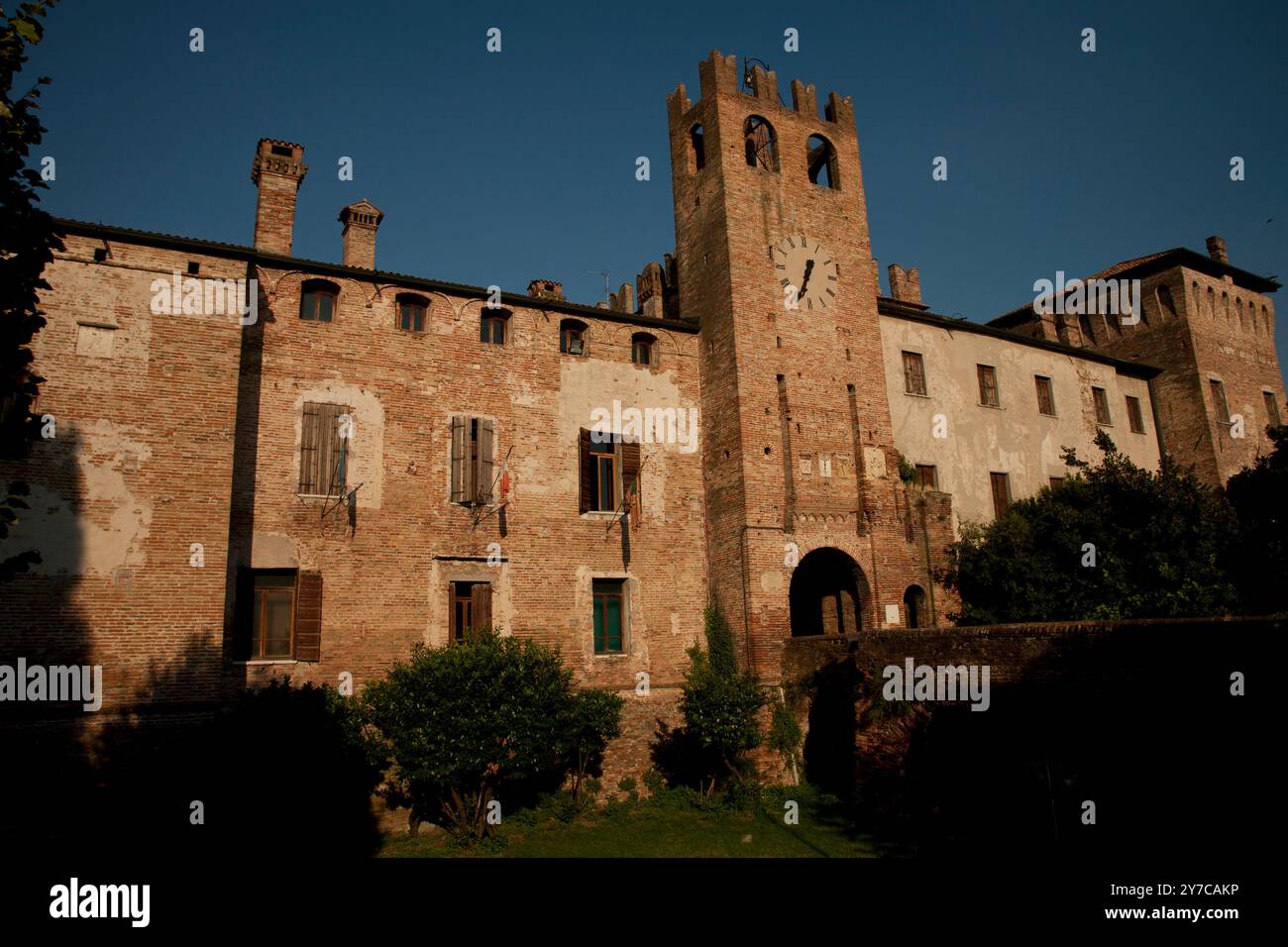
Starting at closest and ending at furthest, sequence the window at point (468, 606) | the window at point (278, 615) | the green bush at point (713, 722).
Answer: the window at point (278, 615), the green bush at point (713, 722), the window at point (468, 606)

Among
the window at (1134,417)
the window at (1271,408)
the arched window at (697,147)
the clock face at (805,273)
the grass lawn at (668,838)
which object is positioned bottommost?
the grass lawn at (668,838)

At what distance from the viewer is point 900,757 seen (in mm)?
14656

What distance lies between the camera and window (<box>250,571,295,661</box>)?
15141 millimetres

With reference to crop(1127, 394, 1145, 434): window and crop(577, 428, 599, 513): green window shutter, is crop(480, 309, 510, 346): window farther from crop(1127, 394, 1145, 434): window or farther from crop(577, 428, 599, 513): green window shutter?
crop(1127, 394, 1145, 434): window

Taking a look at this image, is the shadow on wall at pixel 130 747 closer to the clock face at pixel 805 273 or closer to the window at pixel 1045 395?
the clock face at pixel 805 273

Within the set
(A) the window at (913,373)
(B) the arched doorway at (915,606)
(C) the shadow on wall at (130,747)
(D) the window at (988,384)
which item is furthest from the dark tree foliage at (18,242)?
(D) the window at (988,384)

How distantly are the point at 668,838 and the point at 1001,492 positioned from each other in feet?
48.0

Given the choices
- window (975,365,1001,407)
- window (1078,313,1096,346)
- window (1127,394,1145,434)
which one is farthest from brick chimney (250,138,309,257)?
window (1078,313,1096,346)

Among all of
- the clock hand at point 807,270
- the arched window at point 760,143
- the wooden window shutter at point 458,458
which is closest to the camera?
the wooden window shutter at point 458,458

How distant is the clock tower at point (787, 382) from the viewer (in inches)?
739

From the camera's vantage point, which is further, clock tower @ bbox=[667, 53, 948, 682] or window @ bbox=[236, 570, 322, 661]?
clock tower @ bbox=[667, 53, 948, 682]

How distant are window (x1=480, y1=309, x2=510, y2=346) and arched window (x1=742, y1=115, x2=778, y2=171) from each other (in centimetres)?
810

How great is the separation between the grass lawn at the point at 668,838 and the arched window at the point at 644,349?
10374 mm
